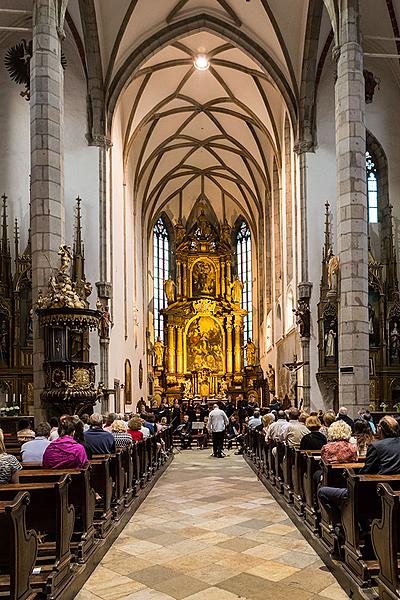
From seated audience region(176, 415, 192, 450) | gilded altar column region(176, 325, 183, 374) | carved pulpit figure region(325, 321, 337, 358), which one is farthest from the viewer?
gilded altar column region(176, 325, 183, 374)

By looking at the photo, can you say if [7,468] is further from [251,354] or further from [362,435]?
[251,354]

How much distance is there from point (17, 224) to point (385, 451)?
1709 centimetres

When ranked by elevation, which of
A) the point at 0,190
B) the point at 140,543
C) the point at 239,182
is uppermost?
the point at 239,182

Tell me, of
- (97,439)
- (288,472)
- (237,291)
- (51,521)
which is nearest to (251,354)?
(237,291)

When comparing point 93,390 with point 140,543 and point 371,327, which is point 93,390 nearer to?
point 140,543

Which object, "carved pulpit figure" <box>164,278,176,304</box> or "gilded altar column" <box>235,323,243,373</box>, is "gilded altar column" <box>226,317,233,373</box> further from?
"carved pulpit figure" <box>164,278,176,304</box>

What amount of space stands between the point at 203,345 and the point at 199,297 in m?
2.89

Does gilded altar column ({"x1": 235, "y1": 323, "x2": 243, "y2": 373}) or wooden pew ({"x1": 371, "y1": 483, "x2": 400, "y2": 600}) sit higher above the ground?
gilded altar column ({"x1": 235, "y1": 323, "x2": 243, "y2": 373})

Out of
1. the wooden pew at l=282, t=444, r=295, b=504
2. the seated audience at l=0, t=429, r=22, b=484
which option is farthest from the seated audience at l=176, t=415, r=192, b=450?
the seated audience at l=0, t=429, r=22, b=484

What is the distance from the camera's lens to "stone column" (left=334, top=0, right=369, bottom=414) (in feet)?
46.3

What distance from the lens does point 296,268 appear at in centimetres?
2383

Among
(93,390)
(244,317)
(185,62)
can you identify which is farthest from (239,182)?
(93,390)

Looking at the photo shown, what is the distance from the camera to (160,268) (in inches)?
1695

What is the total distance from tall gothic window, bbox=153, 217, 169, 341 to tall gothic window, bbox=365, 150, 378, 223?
65.7 ft
